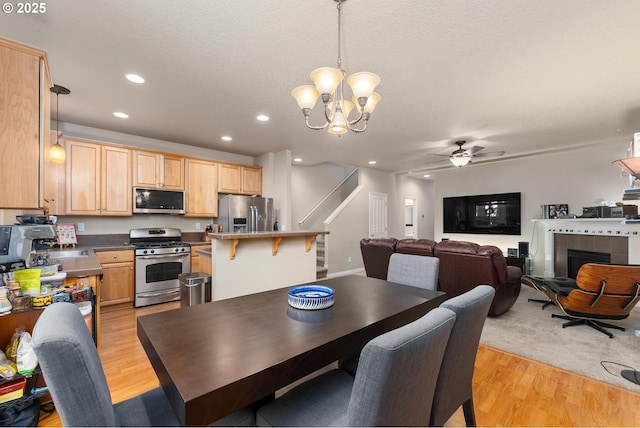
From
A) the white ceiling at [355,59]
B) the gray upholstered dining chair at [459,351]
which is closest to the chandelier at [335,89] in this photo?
the white ceiling at [355,59]

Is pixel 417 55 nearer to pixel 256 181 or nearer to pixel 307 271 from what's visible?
pixel 307 271

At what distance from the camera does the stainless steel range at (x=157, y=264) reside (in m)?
3.96

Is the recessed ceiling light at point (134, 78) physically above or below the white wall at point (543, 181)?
above

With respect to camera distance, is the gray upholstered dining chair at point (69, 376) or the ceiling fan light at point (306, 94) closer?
the gray upholstered dining chair at point (69, 376)

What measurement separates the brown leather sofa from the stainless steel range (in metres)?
3.38

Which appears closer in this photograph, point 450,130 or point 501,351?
point 501,351

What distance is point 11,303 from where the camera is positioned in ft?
5.59

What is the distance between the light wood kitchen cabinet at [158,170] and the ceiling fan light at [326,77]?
3658 mm

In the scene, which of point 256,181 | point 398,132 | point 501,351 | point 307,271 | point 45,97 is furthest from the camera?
point 256,181

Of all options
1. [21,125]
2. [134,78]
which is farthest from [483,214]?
[21,125]

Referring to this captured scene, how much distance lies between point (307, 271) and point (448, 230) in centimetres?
459

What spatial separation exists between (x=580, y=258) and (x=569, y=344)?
9.32 ft

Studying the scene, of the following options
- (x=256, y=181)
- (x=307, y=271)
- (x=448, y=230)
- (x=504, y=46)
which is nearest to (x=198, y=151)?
(x=256, y=181)

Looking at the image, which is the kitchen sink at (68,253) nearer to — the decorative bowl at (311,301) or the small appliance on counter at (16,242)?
the small appliance on counter at (16,242)
